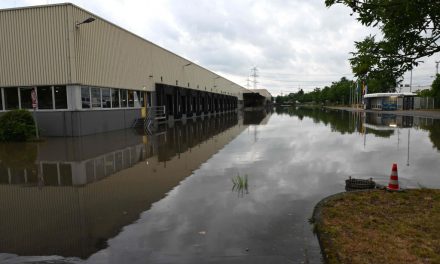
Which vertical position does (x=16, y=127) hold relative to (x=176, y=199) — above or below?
above

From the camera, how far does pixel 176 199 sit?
757cm

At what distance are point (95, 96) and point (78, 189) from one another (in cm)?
1516

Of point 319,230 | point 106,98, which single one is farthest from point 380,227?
point 106,98

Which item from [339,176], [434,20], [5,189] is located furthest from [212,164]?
[434,20]

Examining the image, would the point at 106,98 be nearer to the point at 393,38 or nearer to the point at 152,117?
the point at 152,117

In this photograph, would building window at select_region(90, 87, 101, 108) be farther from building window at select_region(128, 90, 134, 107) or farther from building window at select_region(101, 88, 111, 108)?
building window at select_region(128, 90, 134, 107)

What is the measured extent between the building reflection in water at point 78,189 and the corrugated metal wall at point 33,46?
5.89m

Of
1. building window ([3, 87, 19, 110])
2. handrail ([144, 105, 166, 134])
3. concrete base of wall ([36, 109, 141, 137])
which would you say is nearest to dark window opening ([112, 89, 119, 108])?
concrete base of wall ([36, 109, 141, 137])

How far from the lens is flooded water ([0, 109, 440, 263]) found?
5004 millimetres

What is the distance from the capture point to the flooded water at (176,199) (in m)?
5.00

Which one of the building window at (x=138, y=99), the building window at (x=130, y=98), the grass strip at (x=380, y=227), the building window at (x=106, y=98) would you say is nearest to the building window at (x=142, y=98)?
the building window at (x=138, y=99)

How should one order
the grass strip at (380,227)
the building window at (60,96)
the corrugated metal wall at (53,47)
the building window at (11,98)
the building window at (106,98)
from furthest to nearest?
the building window at (106,98)
the building window at (11,98)
the building window at (60,96)
the corrugated metal wall at (53,47)
the grass strip at (380,227)

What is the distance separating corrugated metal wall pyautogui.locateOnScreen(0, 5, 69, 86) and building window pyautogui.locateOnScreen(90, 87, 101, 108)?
7.56 feet

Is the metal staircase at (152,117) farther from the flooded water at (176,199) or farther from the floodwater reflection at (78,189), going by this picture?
the flooded water at (176,199)
